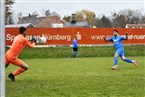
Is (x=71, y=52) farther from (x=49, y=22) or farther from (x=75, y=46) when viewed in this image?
(x=49, y=22)

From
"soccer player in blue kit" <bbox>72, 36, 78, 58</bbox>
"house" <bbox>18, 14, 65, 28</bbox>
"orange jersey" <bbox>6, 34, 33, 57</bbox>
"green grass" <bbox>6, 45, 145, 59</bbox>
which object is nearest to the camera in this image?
"orange jersey" <bbox>6, 34, 33, 57</bbox>

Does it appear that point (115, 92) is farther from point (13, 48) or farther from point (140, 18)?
point (140, 18)

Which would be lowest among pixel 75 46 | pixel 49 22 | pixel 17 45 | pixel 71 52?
pixel 71 52

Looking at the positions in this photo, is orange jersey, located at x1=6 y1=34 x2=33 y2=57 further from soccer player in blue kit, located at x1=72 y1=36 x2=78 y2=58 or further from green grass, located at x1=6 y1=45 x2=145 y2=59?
green grass, located at x1=6 y1=45 x2=145 y2=59

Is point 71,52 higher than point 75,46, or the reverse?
point 75,46

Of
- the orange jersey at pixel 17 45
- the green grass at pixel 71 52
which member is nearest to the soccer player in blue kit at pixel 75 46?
the green grass at pixel 71 52

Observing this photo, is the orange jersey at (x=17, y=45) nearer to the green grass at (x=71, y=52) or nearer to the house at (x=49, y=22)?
the green grass at (x=71, y=52)

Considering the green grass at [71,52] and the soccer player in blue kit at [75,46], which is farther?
the green grass at [71,52]

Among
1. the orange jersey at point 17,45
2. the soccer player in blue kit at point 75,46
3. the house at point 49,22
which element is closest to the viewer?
the orange jersey at point 17,45

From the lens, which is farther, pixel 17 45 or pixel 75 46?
pixel 75 46

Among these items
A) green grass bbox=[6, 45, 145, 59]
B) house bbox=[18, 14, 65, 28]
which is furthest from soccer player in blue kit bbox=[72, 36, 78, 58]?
house bbox=[18, 14, 65, 28]

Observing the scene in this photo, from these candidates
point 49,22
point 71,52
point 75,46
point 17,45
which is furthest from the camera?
point 49,22

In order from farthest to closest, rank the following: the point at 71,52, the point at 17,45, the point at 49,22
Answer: the point at 49,22
the point at 71,52
the point at 17,45

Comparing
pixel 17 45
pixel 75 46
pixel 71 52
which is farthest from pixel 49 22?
pixel 17 45
